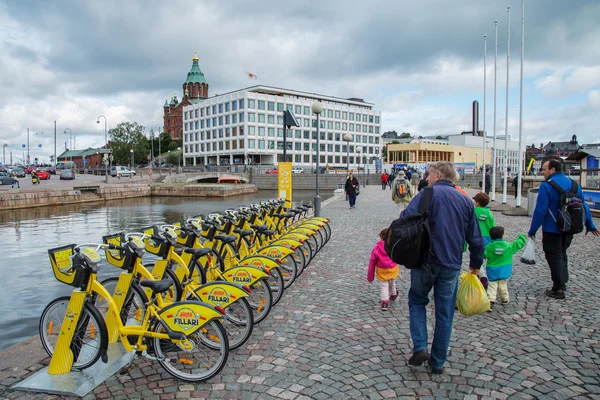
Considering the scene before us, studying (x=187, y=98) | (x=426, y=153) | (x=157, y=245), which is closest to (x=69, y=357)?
(x=157, y=245)

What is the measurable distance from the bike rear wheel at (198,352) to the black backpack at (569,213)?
4458 millimetres

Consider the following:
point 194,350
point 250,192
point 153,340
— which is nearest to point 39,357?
point 153,340

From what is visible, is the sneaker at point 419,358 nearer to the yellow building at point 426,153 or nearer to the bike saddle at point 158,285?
the bike saddle at point 158,285

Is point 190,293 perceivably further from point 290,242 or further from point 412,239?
point 290,242

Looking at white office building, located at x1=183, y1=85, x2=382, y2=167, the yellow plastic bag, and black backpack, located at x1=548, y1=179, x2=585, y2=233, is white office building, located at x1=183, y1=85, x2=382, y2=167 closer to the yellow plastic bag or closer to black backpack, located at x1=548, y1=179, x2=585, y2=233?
black backpack, located at x1=548, y1=179, x2=585, y2=233

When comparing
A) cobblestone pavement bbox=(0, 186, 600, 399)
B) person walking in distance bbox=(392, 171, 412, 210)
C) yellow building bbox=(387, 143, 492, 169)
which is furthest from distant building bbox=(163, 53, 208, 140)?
cobblestone pavement bbox=(0, 186, 600, 399)

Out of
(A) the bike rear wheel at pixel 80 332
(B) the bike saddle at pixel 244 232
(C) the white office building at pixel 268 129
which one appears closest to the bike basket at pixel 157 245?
(A) the bike rear wheel at pixel 80 332

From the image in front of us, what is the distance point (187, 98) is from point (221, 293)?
414ft

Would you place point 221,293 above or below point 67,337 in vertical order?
above

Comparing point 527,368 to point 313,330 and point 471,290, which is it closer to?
point 471,290

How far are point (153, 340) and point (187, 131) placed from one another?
334 feet

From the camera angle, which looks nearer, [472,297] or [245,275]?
[472,297]

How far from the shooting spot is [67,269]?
3980 millimetres

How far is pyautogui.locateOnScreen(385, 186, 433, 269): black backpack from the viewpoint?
3.61m
